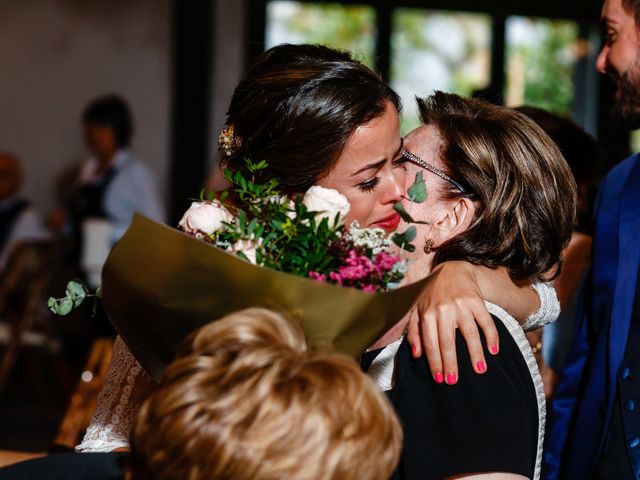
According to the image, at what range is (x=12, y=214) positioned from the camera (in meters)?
6.14

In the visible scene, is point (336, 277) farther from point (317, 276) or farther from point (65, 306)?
point (65, 306)

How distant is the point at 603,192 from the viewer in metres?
2.22

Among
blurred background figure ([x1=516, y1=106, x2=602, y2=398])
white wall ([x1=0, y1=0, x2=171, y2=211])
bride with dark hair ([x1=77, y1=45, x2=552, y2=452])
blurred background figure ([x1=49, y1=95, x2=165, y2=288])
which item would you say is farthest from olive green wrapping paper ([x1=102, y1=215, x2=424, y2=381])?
white wall ([x1=0, y1=0, x2=171, y2=211])

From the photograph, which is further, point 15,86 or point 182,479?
point 15,86

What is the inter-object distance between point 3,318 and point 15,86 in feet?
6.63

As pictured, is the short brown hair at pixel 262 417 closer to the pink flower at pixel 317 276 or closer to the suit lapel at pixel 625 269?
the pink flower at pixel 317 276

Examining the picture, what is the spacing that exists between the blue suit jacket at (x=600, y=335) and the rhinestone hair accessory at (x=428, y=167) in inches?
21.7

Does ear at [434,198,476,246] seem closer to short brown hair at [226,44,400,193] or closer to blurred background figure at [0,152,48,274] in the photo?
short brown hair at [226,44,400,193]

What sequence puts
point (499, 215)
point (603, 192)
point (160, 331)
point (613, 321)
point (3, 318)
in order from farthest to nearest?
point (3, 318) → point (603, 192) → point (613, 321) → point (499, 215) → point (160, 331)

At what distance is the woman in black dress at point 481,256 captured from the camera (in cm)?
136

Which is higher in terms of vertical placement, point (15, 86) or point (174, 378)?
point (174, 378)

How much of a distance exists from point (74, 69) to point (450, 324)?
19.3 feet


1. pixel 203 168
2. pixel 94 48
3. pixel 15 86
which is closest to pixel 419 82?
pixel 203 168

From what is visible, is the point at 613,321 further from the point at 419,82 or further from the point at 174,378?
the point at 419,82
